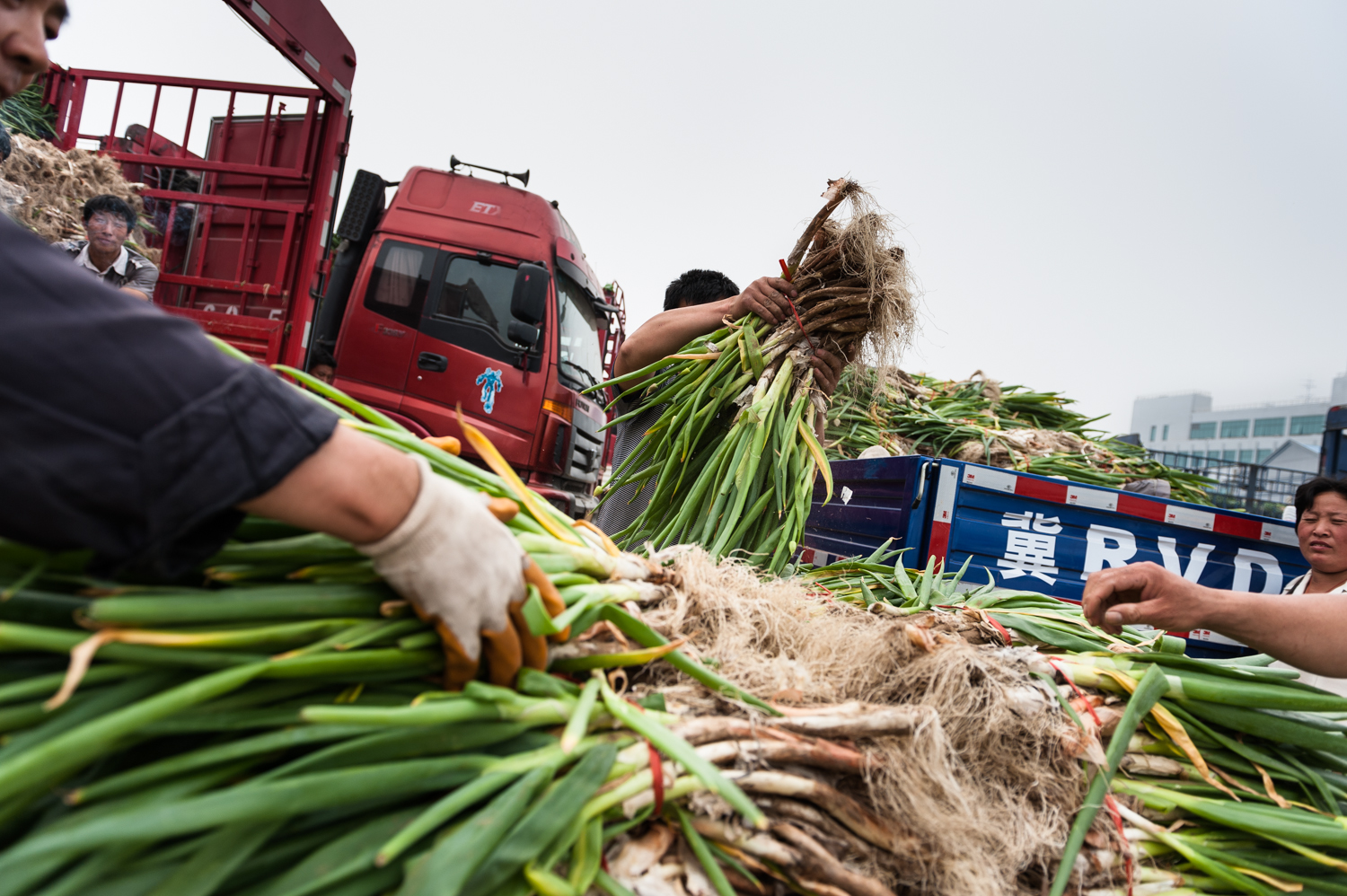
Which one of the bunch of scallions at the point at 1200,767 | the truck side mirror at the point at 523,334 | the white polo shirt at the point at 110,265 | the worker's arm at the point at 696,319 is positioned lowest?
the bunch of scallions at the point at 1200,767

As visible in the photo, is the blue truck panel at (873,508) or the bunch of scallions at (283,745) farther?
the blue truck panel at (873,508)

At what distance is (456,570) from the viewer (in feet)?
2.64

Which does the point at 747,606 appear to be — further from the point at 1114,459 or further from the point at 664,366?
the point at 1114,459

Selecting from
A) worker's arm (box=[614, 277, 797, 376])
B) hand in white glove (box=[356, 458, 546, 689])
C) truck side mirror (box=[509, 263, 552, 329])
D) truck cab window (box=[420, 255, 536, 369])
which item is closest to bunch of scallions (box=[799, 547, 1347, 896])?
hand in white glove (box=[356, 458, 546, 689])

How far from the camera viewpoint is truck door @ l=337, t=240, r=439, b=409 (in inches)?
236

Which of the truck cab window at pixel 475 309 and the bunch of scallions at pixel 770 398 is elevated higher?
the truck cab window at pixel 475 309

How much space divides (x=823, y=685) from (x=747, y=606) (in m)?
0.19

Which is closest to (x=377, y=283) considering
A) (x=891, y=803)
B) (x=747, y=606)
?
(x=747, y=606)

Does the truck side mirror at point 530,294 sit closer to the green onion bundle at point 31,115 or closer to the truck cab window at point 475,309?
the truck cab window at point 475,309

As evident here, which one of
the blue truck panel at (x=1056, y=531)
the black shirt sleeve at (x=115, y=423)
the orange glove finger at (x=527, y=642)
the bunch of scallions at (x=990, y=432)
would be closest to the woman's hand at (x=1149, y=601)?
the orange glove finger at (x=527, y=642)

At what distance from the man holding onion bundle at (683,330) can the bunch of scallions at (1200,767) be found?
108 cm

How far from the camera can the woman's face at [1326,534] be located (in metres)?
2.88

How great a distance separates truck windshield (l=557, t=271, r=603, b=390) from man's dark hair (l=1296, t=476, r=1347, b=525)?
474 cm

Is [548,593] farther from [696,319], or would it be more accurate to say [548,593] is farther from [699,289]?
[699,289]
